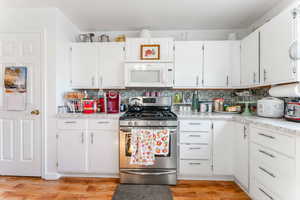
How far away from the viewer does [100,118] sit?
2.35 metres

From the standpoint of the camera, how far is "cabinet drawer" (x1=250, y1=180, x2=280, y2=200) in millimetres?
1530

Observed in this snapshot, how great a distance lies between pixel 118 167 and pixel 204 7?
8.62 ft

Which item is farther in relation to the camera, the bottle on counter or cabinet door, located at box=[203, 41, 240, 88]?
the bottle on counter

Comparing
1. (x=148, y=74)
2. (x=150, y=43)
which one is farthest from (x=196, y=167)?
(x=150, y=43)

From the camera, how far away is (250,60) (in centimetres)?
238

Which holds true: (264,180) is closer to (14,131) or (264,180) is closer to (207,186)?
(207,186)

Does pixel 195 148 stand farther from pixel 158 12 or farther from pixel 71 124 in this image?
pixel 158 12

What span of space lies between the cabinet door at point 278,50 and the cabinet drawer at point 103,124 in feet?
6.91

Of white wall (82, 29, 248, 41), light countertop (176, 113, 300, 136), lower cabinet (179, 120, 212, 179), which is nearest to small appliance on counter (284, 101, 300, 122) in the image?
light countertop (176, 113, 300, 136)

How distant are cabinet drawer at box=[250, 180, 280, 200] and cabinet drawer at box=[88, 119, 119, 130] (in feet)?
6.01

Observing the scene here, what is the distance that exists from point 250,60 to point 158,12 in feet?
5.10

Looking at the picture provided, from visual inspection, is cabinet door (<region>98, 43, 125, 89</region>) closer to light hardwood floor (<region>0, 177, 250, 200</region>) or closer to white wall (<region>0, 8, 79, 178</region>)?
white wall (<region>0, 8, 79, 178</region>)

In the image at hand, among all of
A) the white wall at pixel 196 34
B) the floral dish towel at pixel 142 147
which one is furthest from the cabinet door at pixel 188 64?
the floral dish towel at pixel 142 147

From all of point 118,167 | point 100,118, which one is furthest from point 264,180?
point 100,118
